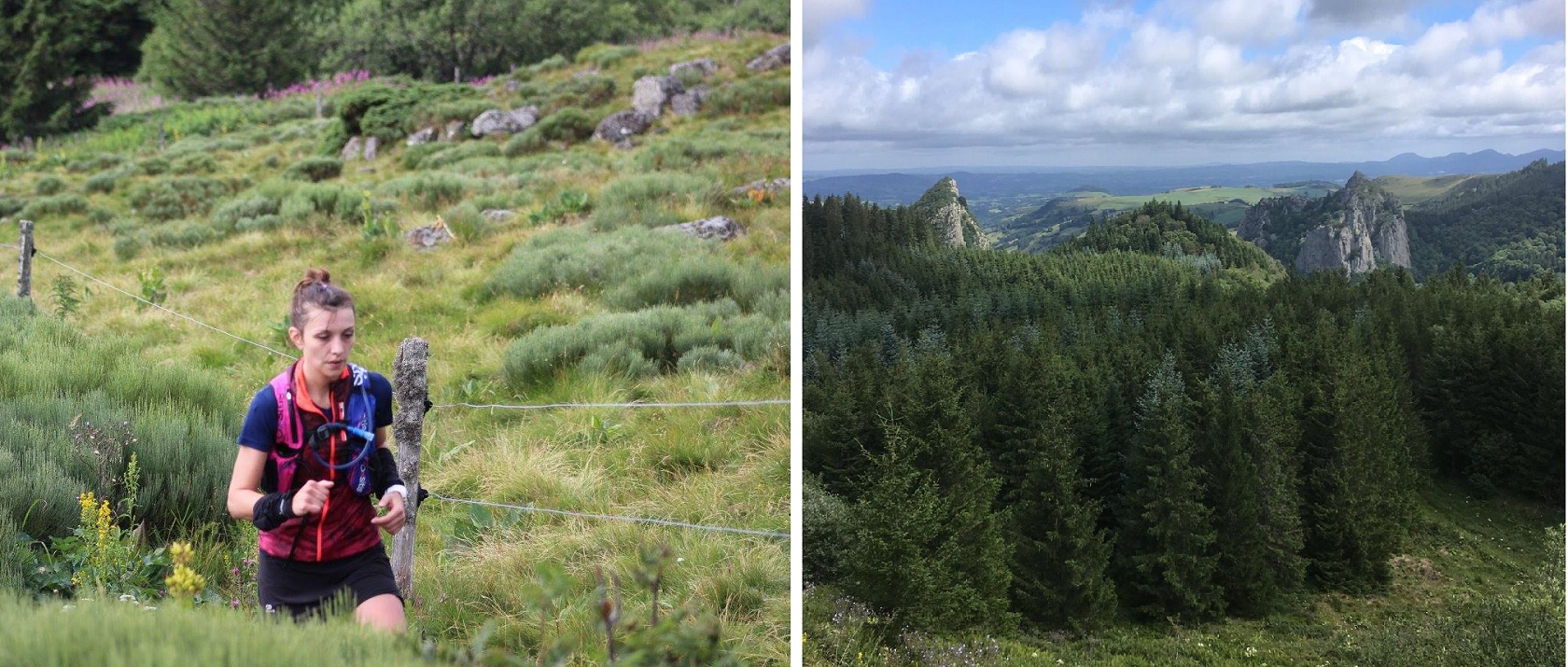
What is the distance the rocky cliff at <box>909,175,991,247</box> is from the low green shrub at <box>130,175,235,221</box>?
11596 mm

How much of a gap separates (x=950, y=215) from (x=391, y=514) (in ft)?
15.2

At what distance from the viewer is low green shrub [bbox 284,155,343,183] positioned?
632 inches

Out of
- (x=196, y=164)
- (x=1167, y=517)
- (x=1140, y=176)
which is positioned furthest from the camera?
(x=196, y=164)

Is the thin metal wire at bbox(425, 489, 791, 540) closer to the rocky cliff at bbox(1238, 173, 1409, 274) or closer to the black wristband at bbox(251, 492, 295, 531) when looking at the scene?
the black wristband at bbox(251, 492, 295, 531)

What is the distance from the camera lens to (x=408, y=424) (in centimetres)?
379

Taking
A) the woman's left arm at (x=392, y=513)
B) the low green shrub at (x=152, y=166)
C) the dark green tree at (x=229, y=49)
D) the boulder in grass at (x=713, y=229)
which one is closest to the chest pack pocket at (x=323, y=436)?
the woman's left arm at (x=392, y=513)

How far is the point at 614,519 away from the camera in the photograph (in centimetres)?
462

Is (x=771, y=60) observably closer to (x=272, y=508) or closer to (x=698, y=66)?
(x=698, y=66)

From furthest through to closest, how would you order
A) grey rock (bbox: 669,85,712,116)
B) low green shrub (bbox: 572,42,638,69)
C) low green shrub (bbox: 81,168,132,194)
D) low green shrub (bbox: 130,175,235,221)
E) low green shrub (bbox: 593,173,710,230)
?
low green shrub (bbox: 572,42,638,69) → grey rock (bbox: 669,85,712,116) → low green shrub (bbox: 81,168,132,194) → low green shrub (bbox: 130,175,235,221) → low green shrub (bbox: 593,173,710,230)

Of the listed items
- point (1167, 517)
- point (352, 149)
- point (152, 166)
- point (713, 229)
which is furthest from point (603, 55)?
point (1167, 517)

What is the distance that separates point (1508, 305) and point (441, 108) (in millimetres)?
16259

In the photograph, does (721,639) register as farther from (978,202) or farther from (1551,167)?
(1551,167)

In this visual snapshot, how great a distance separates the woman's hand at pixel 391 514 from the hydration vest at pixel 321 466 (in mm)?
104

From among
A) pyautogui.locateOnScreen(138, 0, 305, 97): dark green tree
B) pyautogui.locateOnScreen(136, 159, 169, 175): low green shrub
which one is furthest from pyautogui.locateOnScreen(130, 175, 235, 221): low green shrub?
pyautogui.locateOnScreen(138, 0, 305, 97): dark green tree
